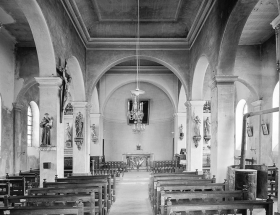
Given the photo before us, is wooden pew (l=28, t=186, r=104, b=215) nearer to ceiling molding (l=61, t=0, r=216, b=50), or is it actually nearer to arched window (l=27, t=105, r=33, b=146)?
ceiling molding (l=61, t=0, r=216, b=50)

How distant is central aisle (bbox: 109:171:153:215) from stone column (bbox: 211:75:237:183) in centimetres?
242

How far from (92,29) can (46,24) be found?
19.5ft

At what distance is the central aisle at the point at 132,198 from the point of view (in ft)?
29.1

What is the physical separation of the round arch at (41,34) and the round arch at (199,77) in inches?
230

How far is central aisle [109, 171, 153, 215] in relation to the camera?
29.1 feet

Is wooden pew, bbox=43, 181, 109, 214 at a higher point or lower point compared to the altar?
higher

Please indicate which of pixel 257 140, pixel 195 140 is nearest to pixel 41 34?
pixel 195 140

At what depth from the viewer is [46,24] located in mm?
8320

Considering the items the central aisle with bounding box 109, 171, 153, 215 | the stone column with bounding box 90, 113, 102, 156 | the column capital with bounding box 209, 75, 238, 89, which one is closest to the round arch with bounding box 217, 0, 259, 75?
the column capital with bounding box 209, 75, 238, 89

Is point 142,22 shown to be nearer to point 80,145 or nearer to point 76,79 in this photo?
point 76,79

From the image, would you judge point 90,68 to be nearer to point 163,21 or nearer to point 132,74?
point 163,21

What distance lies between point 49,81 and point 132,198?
4.86 m

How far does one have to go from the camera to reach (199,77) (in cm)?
1349

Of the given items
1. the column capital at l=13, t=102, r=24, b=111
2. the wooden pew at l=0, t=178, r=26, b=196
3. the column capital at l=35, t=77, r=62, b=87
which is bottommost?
the wooden pew at l=0, t=178, r=26, b=196
